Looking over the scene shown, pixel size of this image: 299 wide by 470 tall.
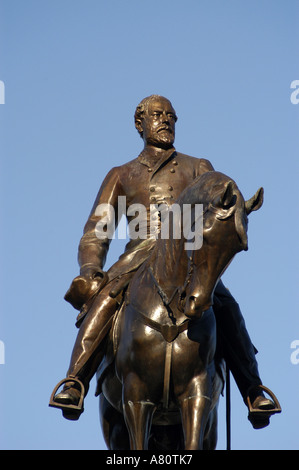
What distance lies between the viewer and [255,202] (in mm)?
16625

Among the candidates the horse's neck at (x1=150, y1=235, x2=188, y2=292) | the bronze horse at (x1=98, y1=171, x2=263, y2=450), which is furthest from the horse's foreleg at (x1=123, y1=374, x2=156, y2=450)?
the horse's neck at (x1=150, y1=235, x2=188, y2=292)

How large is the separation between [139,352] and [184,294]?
1066mm

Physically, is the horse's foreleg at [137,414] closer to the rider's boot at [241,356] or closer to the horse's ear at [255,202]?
the rider's boot at [241,356]

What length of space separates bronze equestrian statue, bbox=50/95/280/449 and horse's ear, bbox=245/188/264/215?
0.5 inches

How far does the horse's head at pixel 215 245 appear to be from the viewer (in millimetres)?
16062

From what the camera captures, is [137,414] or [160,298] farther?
[160,298]

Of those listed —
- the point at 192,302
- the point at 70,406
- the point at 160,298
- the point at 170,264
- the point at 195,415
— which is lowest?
the point at 195,415

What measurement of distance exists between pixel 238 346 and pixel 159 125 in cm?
362

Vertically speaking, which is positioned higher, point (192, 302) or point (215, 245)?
point (215, 245)

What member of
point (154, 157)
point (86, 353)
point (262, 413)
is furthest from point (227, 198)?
point (154, 157)

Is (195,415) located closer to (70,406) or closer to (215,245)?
(70,406)

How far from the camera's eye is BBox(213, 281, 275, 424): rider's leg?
18.0 metres

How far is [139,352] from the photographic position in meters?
17.1
